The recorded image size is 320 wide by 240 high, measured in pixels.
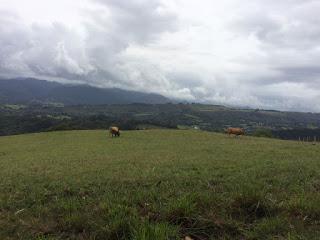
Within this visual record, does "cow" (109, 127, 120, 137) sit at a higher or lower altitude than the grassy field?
lower

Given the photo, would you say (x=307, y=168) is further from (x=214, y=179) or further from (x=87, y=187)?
(x=87, y=187)

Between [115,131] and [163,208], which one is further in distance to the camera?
[115,131]

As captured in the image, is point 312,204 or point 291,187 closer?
Answer: point 312,204

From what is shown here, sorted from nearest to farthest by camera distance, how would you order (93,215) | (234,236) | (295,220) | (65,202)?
(234,236)
(295,220)
(93,215)
(65,202)

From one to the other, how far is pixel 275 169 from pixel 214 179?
3.61 meters

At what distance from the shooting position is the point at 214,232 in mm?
7742

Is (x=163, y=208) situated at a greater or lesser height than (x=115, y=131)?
greater

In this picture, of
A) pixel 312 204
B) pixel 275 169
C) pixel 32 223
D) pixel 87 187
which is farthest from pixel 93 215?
pixel 275 169

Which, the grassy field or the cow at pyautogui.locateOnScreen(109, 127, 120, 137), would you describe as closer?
the grassy field

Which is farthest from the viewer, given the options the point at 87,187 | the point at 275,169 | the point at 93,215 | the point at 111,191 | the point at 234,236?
the point at 275,169

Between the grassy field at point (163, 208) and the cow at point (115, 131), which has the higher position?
the grassy field at point (163, 208)

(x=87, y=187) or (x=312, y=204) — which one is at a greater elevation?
(x=312, y=204)

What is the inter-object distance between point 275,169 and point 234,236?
8.80 meters

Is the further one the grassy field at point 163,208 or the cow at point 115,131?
the cow at point 115,131
